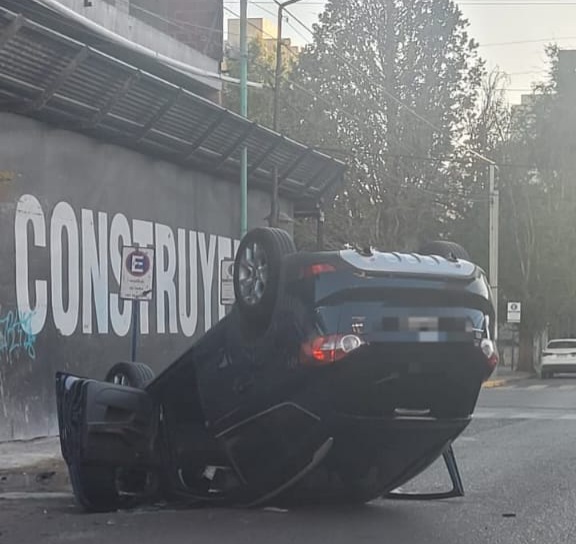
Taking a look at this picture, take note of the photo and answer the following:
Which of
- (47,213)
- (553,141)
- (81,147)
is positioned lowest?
(47,213)

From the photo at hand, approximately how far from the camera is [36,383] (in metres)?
15.2

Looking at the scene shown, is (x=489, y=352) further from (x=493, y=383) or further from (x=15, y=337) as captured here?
(x=493, y=383)

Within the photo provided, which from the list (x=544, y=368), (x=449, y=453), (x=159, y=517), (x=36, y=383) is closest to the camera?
(x=159, y=517)

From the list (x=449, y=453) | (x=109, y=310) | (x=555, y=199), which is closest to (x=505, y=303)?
(x=555, y=199)

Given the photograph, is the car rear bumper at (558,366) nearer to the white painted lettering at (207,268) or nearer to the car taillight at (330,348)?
the white painted lettering at (207,268)

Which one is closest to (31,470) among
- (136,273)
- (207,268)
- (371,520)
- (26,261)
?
(136,273)

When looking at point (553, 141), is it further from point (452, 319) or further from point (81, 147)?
point (452, 319)

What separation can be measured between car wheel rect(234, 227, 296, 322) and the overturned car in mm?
11

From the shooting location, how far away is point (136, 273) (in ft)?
46.7

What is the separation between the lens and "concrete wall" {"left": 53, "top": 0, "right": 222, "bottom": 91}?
778 inches

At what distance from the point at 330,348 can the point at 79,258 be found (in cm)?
854

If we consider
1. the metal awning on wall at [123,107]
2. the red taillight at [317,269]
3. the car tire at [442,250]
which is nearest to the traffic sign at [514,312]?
the metal awning on wall at [123,107]

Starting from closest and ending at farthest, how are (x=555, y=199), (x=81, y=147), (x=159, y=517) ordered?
1. (x=159, y=517)
2. (x=81, y=147)
3. (x=555, y=199)

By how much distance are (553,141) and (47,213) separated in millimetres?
29211
